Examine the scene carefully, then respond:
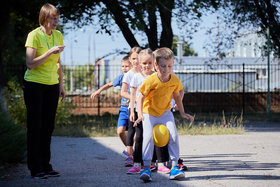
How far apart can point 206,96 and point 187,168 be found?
516 inches

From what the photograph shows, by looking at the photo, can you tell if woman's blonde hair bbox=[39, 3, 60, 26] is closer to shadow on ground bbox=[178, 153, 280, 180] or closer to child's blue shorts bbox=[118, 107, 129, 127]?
child's blue shorts bbox=[118, 107, 129, 127]

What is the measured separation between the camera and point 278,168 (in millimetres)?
Answer: 4742

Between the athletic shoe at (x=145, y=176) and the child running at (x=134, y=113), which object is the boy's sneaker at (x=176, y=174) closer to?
the athletic shoe at (x=145, y=176)

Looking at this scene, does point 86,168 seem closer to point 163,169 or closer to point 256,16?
point 163,169

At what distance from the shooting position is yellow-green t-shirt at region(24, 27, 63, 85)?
412 centimetres

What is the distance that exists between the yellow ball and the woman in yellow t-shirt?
3.99 ft

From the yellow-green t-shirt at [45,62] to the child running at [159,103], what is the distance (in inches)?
40.3

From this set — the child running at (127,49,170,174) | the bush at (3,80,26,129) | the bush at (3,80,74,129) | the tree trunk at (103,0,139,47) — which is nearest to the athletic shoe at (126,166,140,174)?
the child running at (127,49,170,174)

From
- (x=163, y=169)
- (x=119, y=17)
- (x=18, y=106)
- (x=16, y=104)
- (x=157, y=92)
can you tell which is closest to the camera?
(x=157, y=92)

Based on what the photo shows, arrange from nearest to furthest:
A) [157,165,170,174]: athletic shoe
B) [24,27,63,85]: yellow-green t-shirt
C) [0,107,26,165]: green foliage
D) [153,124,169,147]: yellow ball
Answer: [24,27,63,85]: yellow-green t-shirt → [153,124,169,147]: yellow ball → [157,165,170,174]: athletic shoe → [0,107,26,165]: green foliage

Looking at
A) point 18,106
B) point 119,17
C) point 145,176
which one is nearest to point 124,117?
point 145,176

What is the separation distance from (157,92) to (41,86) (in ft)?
4.27

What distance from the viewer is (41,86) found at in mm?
4188

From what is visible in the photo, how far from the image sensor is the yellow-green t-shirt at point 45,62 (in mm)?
4125
